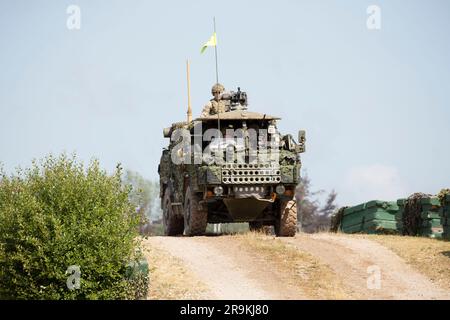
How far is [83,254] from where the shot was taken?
18078 millimetres

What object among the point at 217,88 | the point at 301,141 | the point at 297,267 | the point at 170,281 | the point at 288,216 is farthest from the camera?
the point at 217,88

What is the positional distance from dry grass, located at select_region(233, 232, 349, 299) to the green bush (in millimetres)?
2776

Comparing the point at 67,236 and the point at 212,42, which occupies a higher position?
the point at 212,42

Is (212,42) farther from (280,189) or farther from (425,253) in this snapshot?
(425,253)

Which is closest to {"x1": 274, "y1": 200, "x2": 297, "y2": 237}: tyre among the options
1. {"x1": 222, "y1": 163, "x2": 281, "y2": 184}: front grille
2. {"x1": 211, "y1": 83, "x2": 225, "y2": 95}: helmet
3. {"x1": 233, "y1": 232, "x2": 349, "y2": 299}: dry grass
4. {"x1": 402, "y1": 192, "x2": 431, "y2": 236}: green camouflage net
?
{"x1": 222, "y1": 163, "x2": 281, "y2": 184}: front grille

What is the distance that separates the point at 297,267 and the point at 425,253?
13.5 ft

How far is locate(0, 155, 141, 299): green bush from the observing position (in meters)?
17.9

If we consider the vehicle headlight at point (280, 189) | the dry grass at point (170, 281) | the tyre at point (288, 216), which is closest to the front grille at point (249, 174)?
the vehicle headlight at point (280, 189)

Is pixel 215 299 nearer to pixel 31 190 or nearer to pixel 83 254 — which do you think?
pixel 83 254

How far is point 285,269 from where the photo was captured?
19156 mm

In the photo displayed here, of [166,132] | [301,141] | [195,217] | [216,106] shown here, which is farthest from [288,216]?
[166,132]

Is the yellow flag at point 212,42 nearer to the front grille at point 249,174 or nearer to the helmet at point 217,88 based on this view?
the helmet at point 217,88
